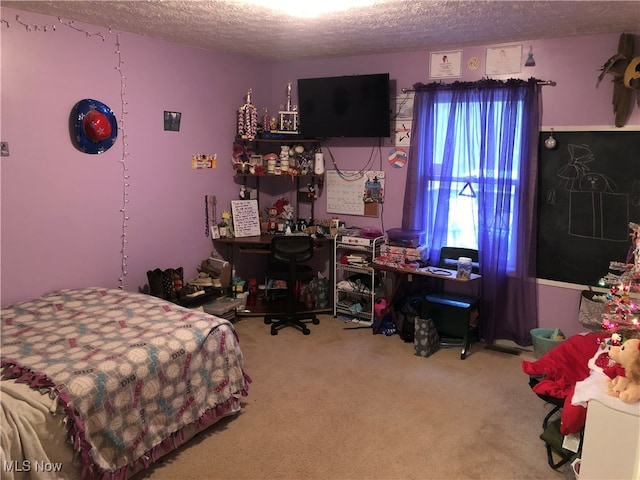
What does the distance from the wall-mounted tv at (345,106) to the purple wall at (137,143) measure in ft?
0.81

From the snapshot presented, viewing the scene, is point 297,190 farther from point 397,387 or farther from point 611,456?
point 611,456

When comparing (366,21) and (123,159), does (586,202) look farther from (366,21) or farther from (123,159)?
(123,159)

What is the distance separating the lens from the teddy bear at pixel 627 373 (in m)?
2.09

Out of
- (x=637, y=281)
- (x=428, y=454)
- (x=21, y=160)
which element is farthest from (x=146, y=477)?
(x=637, y=281)

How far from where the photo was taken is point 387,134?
449 cm

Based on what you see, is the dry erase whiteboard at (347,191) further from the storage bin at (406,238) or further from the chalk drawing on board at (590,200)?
the chalk drawing on board at (590,200)

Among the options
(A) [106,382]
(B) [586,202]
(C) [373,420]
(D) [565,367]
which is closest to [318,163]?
(B) [586,202]

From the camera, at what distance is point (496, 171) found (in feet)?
→ 13.4

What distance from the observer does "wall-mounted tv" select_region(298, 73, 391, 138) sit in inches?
176

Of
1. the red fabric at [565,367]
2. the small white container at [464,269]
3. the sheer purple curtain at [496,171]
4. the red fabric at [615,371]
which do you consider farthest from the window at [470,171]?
the red fabric at [615,371]

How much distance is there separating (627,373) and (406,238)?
2413 mm

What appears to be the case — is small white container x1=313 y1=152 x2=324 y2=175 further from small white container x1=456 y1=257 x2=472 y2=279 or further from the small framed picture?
small white container x1=456 y1=257 x2=472 y2=279

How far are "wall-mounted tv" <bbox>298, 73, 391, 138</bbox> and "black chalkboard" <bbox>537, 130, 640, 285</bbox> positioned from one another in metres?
1.38

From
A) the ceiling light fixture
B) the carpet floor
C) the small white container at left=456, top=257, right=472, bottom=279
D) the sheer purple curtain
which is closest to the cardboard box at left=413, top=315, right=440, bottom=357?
the carpet floor
